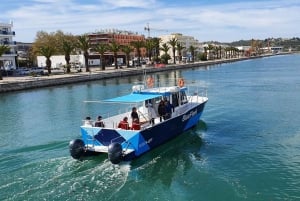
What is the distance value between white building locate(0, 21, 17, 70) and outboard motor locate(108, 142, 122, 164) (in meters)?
81.9

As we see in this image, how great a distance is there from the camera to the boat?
775 inches

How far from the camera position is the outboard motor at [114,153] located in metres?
18.4

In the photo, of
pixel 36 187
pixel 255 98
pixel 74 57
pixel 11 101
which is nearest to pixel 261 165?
pixel 36 187

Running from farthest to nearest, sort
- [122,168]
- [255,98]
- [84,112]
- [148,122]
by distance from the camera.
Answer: [255,98]
[84,112]
[148,122]
[122,168]

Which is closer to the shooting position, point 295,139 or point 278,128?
point 295,139

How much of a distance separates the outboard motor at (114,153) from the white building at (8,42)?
81895mm

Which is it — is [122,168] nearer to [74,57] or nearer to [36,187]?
[36,187]

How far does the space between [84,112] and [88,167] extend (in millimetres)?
18063

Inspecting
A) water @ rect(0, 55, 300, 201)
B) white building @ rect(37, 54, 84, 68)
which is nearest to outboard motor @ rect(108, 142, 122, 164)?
water @ rect(0, 55, 300, 201)

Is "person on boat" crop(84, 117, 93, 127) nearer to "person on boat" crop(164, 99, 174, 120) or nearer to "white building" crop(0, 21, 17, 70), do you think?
"person on boat" crop(164, 99, 174, 120)

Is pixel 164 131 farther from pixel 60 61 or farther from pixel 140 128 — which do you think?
pixel 60 61

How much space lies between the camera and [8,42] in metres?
96.2

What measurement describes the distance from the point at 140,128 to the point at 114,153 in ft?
9.02

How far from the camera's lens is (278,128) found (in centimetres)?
2669
